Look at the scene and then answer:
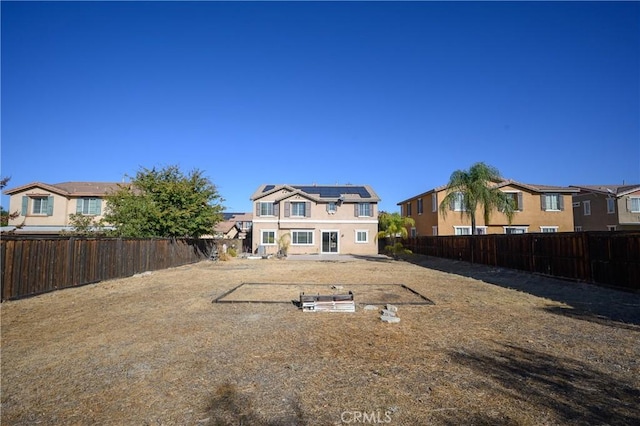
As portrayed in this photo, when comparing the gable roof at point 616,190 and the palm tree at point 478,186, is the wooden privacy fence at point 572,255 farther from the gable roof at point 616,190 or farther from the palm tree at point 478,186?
the gable roof at point 616,190

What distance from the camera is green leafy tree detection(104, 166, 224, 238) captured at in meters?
20.6

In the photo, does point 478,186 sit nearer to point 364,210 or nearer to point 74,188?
point 364,210

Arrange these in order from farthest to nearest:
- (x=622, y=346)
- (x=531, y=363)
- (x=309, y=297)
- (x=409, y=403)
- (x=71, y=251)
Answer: (x=71, y=251), (x=309, y=297), (x=622, y=346), (x=531, y=363), (x=409, y=403)

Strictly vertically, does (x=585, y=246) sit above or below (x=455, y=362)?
above

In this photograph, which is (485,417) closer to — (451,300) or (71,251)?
(451,300)

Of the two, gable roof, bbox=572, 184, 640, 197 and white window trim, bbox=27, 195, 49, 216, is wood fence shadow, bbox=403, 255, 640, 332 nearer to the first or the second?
gable roof, bbox=572, 184, 640, 197

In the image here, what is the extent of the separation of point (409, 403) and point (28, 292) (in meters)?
10.7

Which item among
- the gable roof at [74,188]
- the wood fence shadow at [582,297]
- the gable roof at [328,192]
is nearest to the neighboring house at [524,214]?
the gable roof at [328,192]

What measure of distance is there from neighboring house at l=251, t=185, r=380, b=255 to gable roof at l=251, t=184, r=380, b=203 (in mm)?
103

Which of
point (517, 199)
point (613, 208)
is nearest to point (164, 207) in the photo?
point (517, 199)

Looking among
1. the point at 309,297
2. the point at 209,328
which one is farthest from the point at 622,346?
the point at 209,328

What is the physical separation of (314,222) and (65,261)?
25.7 metres

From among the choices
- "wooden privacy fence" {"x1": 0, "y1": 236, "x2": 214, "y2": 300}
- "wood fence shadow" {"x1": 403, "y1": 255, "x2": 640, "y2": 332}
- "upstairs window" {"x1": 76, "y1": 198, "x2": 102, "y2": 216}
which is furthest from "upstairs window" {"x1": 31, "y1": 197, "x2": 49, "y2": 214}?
"wood fence shadow" {"x1": 403, "y1": 255, "x2": 640, "y2": 332}

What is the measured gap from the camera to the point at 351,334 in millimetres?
6094
